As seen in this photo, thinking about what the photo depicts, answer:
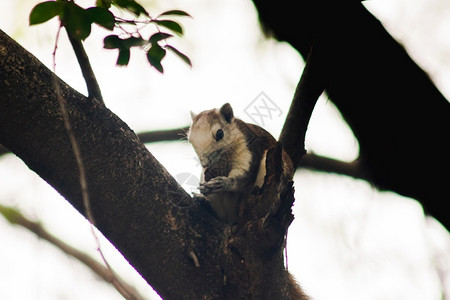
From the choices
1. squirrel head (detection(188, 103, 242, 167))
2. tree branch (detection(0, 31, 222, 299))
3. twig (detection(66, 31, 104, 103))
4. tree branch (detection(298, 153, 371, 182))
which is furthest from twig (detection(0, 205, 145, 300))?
twig (detection(66, 31, 104, 103))

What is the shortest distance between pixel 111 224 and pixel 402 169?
231cm

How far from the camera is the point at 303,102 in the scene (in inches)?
120

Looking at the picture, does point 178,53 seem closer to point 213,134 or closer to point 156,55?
point 156,55

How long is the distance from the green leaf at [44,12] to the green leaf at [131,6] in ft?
0.79

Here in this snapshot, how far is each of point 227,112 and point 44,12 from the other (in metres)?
2.12

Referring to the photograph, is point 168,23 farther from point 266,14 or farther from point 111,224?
point 266,14

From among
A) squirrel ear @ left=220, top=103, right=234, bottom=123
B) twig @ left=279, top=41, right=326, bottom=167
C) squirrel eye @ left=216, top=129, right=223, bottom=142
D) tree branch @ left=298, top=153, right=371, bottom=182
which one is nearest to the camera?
twig @ left=279, top=41, right=326, bottom=167

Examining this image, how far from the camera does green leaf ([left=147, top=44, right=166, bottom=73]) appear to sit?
7.68 ft

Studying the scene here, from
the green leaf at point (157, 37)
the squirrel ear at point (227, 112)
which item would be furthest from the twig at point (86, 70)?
the squirrel ear at point (227, 112)

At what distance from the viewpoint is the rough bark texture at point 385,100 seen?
3.59 m

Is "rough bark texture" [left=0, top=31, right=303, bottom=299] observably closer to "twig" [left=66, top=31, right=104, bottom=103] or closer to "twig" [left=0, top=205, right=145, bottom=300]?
"twig" [left=66, top=31, right=104, bottom=103]

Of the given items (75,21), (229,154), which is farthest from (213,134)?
(75,21)

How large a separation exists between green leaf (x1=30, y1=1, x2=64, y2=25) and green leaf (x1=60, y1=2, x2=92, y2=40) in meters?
0.03

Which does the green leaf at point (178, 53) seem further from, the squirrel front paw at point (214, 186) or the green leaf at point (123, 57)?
the squirrel front paw at point (214, 186)
